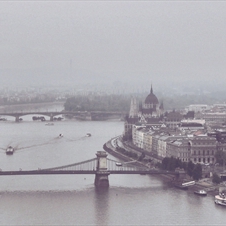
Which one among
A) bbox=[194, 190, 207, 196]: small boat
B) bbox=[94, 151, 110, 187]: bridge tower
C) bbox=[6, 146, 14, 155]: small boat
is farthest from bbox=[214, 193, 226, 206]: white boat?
bbox=[6, 146, 14, 155]: small boat

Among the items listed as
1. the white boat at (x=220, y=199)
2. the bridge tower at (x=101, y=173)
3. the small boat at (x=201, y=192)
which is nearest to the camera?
the white boat at (x=220, y=199)

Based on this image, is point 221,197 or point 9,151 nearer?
point 221,197

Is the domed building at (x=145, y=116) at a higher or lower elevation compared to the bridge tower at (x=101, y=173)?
higher

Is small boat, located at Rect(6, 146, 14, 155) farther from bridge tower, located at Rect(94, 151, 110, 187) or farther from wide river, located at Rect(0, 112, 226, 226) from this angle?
bridge tower, located at Rect(94, 151, 110, 187)

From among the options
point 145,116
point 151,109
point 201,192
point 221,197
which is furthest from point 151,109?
point 221,197

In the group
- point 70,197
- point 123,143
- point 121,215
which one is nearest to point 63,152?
point 123,143

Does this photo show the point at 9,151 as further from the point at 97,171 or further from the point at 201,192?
the point at 201,192

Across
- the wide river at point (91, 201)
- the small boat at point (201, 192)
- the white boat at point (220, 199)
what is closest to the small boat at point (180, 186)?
the wide river at point (91, 201)

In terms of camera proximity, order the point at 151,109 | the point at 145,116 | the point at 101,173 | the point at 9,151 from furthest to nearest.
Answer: the point at 151,109 → the point at 145,116 → the point at 9,151 → the point at 101,173

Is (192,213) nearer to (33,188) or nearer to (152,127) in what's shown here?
(33,188)

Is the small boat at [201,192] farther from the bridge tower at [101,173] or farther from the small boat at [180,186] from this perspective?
the bridge tower at [101,173]

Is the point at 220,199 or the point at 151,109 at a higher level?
the point at 151,109
